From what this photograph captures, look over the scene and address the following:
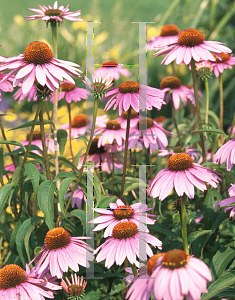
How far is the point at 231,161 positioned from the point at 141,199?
20 cm

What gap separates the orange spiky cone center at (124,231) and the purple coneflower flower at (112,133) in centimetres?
28

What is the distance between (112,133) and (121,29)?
141cm

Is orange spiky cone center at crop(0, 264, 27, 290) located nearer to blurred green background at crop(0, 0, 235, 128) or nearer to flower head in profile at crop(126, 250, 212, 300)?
flower head in profile at crop(126, 250, 212, 300)

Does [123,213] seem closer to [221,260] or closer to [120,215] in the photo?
[120,215]

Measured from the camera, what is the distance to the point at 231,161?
0.66 metres

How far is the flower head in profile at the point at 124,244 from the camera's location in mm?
571

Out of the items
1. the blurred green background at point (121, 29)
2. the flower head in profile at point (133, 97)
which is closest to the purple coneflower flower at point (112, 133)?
the flower head in profile at point (133, 97)

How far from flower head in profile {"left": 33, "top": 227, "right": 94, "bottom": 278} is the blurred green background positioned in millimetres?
1602

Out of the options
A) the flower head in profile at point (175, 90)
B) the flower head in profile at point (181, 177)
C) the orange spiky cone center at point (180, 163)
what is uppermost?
the flower head in profile at point (175, 90)

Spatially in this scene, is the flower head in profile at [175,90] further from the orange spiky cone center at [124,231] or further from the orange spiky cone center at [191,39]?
the orange spiky cone center at [124,231]

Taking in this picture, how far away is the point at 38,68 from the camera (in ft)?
2.06

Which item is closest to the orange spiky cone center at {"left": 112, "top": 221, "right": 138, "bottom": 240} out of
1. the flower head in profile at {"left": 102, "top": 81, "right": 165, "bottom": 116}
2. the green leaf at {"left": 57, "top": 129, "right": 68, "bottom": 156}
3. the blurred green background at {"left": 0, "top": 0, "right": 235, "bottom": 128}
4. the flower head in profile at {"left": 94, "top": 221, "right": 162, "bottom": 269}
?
the flower head in profile at {"left": 94, "top": 221, "right": 162, "bottom": 269}

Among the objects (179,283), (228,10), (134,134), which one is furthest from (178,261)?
(228,10)

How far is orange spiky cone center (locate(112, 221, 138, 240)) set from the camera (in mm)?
586
